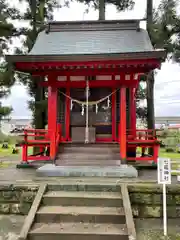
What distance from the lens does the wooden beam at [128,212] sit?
12.0 ft

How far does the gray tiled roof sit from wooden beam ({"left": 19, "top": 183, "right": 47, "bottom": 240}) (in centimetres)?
436

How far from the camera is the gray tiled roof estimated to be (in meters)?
7.79

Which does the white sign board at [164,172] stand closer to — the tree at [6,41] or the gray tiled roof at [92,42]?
the gray tiled roof at [92,42]

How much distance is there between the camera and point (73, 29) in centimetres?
953

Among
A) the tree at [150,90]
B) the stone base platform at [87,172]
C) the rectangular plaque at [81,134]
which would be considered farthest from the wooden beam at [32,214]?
the tree at [150,90]

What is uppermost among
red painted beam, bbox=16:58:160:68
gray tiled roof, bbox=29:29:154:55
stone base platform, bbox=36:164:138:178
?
gray tiled roof, bbox=29:29:154:55

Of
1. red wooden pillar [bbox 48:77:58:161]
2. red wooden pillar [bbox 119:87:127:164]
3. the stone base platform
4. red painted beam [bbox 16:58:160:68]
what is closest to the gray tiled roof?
red painted beam [bbox 16:58:160:68]

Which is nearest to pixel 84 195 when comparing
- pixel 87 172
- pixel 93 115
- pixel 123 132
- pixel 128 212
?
pixel 128 212

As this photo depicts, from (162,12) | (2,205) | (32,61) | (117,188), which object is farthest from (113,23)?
(2,205)

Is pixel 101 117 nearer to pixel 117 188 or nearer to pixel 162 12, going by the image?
pixel 117 188

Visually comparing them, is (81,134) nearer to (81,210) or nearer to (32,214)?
(81,210)

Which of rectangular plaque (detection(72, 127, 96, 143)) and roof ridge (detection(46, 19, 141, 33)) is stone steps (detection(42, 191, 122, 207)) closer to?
rectangular plaque (detection(72, 127, 96, 143))

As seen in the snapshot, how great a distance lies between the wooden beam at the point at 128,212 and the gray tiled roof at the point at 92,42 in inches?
172

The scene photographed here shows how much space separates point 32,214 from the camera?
410 centimetres
